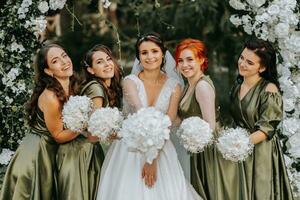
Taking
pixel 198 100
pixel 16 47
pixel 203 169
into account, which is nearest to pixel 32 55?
pixel 16 47

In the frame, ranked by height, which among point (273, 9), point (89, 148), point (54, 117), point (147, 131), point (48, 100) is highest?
point (273, 9)

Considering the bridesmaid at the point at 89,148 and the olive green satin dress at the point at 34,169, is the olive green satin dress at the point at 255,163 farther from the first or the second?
the olive green satin dress at the point at 34,169

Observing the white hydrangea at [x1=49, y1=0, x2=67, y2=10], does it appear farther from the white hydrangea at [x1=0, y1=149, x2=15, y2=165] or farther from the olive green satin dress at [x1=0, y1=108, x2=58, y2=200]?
the white hydrangea at [x1=0, y1=149, x2=15, y2=165]

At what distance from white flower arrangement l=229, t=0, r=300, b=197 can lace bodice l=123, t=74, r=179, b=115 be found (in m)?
1.21

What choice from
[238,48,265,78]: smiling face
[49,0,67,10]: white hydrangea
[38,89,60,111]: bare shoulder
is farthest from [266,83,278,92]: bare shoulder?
[49,0,67,10]: white hydrangea

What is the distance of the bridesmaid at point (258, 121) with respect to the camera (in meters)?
5.10

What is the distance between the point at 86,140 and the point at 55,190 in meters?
0.49

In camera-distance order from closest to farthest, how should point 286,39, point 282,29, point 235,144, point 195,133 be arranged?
point 195,133, point 235,144, point 282,29, point 286,39

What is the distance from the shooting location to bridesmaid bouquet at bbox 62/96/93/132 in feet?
16.2

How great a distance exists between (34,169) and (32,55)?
146cm

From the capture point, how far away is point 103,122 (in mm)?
4844

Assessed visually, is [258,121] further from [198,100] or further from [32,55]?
[32,55]

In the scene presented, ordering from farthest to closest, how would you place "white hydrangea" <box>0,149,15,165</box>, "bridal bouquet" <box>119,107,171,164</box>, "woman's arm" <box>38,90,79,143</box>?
"white hydrangea" <box>0,149,15,165</box>
"woman's arm" <box>38,90,79,143</box>
"bridal bouquet" <box>119,107,171,164</box>

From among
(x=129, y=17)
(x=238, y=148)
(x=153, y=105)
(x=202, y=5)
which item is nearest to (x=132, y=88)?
(x=153, y=105)
